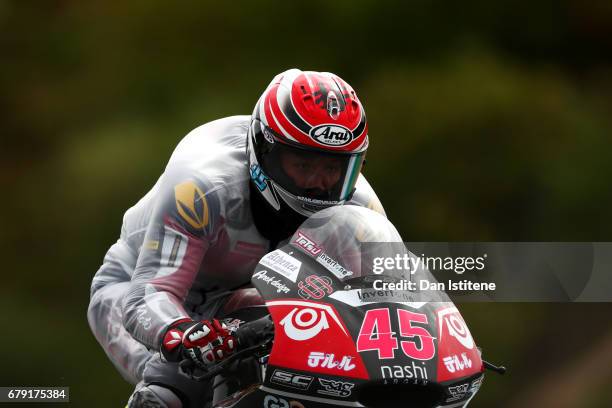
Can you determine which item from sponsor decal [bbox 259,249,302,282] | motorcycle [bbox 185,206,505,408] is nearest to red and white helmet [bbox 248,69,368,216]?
motorcycle [bbox 185,206,505,408]

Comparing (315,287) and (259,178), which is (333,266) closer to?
(315,287)

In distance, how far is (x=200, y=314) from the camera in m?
5.80

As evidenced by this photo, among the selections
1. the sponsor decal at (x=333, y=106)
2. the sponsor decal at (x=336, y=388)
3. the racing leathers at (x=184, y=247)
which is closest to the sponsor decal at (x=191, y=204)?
the racing leathers at (x=184, y=247)

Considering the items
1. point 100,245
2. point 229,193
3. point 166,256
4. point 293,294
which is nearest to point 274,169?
point 229,193

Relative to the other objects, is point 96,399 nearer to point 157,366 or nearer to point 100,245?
point 100,245

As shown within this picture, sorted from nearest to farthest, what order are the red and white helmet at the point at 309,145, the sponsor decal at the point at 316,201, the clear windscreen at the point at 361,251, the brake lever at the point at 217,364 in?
the clear windscreen at the point at 361,251
the brake lever at the point at 217,364
the red and white helmet at the point at 309,145
the sponsor decal at the point at 316,201

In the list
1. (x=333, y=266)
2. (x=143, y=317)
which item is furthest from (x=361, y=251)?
(x=143, y=317)

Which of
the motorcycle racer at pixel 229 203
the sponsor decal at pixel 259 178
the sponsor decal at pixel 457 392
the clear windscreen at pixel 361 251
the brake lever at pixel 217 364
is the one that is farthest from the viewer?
the sponsor decal at pixel 259 178

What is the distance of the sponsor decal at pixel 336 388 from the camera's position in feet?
12.3

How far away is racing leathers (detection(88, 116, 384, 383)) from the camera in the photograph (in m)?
5.07

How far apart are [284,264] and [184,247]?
116 cm

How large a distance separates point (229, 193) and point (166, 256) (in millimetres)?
515

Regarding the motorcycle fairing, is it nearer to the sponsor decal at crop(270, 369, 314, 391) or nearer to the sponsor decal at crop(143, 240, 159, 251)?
the sponsor decal at crop(270, 369, 314, 391)

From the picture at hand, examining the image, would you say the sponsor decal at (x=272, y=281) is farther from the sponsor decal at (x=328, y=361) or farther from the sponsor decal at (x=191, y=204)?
the sponsor decal at (x=191, y=204)
